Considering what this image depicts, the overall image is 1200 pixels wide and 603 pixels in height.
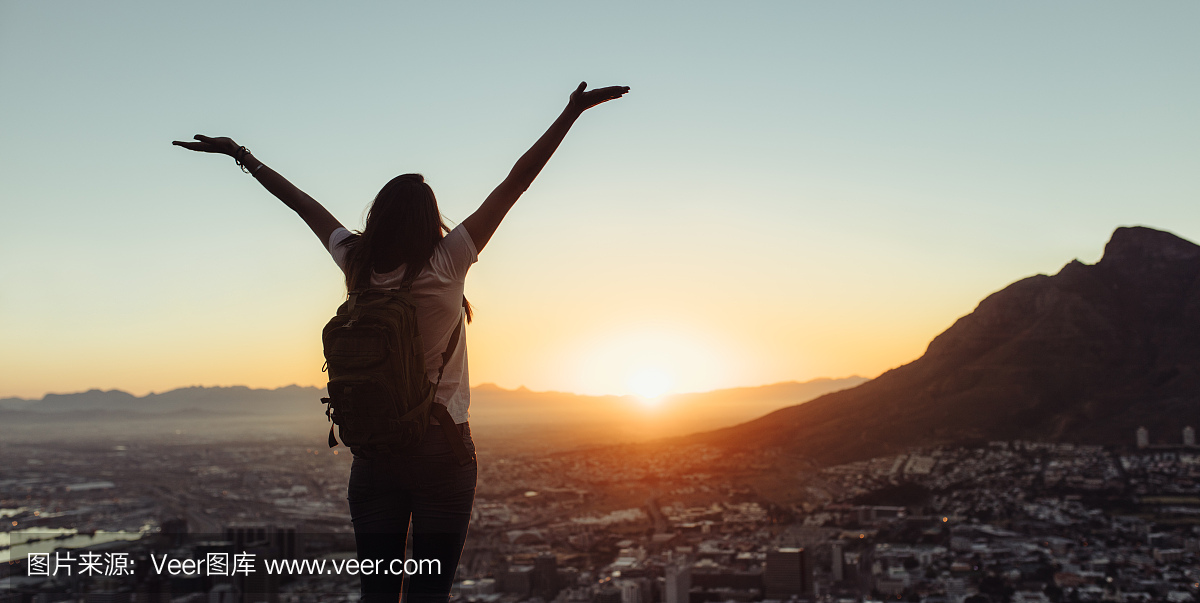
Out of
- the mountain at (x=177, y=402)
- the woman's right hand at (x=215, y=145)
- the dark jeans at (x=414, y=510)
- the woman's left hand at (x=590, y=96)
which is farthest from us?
the mountain at (x=177, y=402)

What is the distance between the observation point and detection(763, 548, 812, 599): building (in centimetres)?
1359

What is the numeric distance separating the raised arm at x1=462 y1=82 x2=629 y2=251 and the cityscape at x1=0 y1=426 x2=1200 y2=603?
5.58m

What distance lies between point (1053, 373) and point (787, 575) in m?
21.1

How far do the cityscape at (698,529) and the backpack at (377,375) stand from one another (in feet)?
18.2

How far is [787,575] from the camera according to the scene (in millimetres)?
14148

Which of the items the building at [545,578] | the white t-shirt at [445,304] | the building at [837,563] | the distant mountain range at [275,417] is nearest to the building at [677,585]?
the building at [545,578]

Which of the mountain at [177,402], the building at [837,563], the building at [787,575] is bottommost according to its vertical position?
the building at [837,563]

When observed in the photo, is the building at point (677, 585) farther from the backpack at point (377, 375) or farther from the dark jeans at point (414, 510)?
the backpack at point (377, 375)

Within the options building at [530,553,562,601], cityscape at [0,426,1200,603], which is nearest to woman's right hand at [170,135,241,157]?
cityscape at [0,426,1200,603]

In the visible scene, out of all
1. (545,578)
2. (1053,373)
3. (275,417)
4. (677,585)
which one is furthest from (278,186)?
(275,417)

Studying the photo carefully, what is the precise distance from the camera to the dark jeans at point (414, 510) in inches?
57.9

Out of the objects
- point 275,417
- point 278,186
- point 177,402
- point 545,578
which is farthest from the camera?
point 177,402

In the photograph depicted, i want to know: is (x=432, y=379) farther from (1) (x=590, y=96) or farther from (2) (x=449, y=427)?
(1) (x=590, y=96)

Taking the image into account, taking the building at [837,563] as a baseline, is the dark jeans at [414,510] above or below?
above
